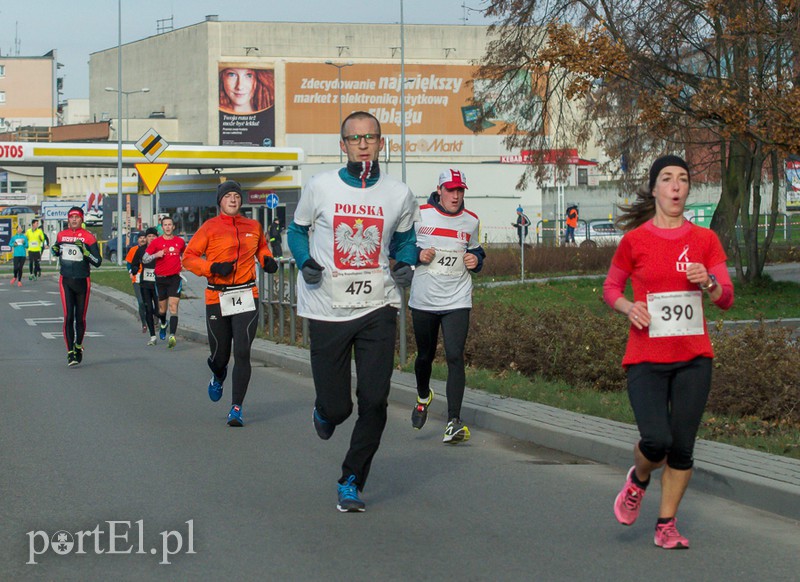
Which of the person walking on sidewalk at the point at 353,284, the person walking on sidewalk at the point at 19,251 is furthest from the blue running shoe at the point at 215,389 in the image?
the person walking on sidewalk at the point at 19,251

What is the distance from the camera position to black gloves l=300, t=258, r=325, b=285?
22.2 feet

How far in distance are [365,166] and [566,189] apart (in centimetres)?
7341

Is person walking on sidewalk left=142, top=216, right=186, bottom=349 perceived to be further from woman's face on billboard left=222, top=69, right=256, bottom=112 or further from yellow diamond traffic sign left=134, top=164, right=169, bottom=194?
woman's face on billboard left=222, top=69, right=256, bottom=112

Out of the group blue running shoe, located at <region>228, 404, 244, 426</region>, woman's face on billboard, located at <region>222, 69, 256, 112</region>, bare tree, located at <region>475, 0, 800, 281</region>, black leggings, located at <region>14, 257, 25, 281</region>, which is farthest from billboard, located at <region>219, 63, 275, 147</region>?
blue running shoe, located at <region>228, 404, 244, 426</region>

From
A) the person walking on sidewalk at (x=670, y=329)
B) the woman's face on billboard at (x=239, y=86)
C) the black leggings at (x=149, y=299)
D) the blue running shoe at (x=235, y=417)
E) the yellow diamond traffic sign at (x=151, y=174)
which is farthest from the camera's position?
the woman's face on billboard at (x=239, y=86)

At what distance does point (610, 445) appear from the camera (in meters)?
8.66

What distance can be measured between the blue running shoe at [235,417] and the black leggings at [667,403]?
16.6ft

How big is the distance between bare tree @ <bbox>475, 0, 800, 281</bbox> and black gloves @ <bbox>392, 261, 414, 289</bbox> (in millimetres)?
11287

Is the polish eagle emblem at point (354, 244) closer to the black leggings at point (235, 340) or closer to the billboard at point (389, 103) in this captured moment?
the black leggings at point (235, 340)

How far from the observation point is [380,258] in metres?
6.93

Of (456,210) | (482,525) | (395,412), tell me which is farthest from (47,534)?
(395,412)

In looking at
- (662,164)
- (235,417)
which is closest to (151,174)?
(235,417)

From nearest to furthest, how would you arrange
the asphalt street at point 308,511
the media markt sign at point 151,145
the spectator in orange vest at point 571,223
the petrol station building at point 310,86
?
the asphalt street at point 308,511 < the media markt sign at point 151,145 < the spectator in orange vest at point 571,223 < the petrol station building at point 310,86

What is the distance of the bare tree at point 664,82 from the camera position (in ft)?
60.6
